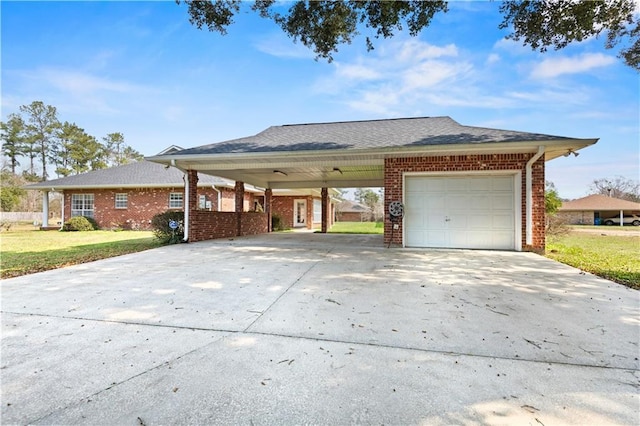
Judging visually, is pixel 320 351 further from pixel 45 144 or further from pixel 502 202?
pixel 45 144

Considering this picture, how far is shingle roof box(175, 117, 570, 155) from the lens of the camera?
8258 millimetres

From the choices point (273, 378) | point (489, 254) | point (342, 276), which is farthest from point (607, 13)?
point (273, 378)

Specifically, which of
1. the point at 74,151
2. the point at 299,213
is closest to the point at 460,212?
the point at 299,213

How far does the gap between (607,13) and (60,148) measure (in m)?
48.7

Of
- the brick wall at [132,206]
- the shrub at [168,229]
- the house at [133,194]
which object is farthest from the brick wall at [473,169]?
the brick wall at [132,206]

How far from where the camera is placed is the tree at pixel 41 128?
117ft

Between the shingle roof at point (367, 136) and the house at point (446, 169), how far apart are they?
32mm

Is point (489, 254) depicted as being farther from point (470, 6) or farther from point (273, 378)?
point (273, 378)

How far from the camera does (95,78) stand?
587 inches

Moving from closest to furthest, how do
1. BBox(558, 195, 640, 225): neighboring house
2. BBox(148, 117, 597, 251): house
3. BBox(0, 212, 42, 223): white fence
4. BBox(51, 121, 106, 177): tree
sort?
1. BBox(148, 117, 597, 251): house
2. BBox(0, 212, 42, 223): white fence
3. BBox(51, 121, 106, 177): tree
4. BBox(558, 195, 640, 225): neighboring house

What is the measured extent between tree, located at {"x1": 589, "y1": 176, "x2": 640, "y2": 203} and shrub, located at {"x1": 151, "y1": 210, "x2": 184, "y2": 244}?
2794 inches

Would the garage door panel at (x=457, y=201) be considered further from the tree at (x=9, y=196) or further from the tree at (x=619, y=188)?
the tree at (x=619, y=188)

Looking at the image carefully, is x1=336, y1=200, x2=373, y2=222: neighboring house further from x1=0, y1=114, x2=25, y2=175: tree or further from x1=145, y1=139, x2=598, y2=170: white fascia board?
x1=0, y1=114, x2=25, y2=175: tree

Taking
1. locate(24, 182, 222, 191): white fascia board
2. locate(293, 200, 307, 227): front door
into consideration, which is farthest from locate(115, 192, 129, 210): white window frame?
locate(293, 200, 307, 227): front door
